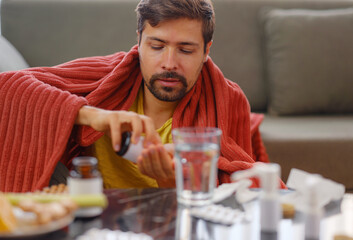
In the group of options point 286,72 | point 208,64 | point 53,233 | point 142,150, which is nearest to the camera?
point 53,233

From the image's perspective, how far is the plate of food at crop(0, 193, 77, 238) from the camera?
0.67 m

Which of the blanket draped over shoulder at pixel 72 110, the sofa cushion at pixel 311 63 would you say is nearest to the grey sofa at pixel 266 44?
the sofa cushion at pixel 311 63

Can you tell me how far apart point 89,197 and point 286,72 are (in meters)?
1.61

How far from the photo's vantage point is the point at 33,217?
2.28ft

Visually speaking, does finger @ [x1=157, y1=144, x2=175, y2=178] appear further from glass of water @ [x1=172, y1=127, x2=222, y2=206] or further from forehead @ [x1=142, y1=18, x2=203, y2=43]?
forehead @ [x1=142, y1=18, x2=203, y2=43]

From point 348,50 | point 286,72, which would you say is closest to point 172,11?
point 286,72

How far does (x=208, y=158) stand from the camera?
832mm

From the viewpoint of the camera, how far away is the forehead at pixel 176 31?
4.48 ft

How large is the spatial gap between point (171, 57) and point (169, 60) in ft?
0.03

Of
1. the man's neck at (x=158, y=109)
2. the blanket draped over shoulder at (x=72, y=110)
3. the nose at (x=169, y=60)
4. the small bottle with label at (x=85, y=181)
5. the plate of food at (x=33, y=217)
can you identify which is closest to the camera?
the plate of food at (x=33, y=217)

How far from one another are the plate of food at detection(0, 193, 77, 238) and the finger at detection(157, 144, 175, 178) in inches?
9.7

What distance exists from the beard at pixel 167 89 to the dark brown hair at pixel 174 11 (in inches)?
5.9

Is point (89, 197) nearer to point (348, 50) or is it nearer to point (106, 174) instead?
point (106, 174)

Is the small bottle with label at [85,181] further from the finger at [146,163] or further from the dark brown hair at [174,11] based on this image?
the dark brown hair at [174,11]
